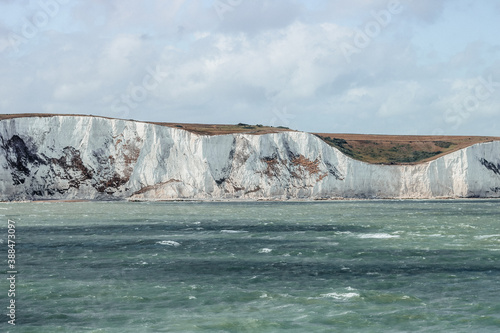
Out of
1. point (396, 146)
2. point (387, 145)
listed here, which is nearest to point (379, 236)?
point (387, 145)

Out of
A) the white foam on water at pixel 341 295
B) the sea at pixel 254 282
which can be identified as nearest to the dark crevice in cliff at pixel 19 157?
the sea at pixel 254 282

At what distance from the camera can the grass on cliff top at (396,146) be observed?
5177 inches

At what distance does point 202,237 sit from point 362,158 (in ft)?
300

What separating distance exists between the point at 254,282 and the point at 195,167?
86.0 metres

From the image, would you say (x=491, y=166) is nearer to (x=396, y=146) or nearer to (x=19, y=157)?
(x=396, y=146)

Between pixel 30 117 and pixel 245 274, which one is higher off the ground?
pixel 30 117

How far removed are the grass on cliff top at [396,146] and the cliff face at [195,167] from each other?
8988 mm

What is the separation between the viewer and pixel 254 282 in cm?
2192

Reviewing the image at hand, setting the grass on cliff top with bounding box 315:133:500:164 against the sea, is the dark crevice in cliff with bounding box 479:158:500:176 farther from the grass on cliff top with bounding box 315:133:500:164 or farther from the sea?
the sea

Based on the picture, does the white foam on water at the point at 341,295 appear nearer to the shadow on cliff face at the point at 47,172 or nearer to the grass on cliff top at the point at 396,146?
the shadow on cliff face at the point at 47,172

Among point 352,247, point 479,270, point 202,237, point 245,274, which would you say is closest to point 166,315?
point 245,274

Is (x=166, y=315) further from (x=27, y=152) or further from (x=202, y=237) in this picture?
(x=27, y=152)

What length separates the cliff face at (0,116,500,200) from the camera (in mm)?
100875

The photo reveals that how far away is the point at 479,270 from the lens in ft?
79.4
